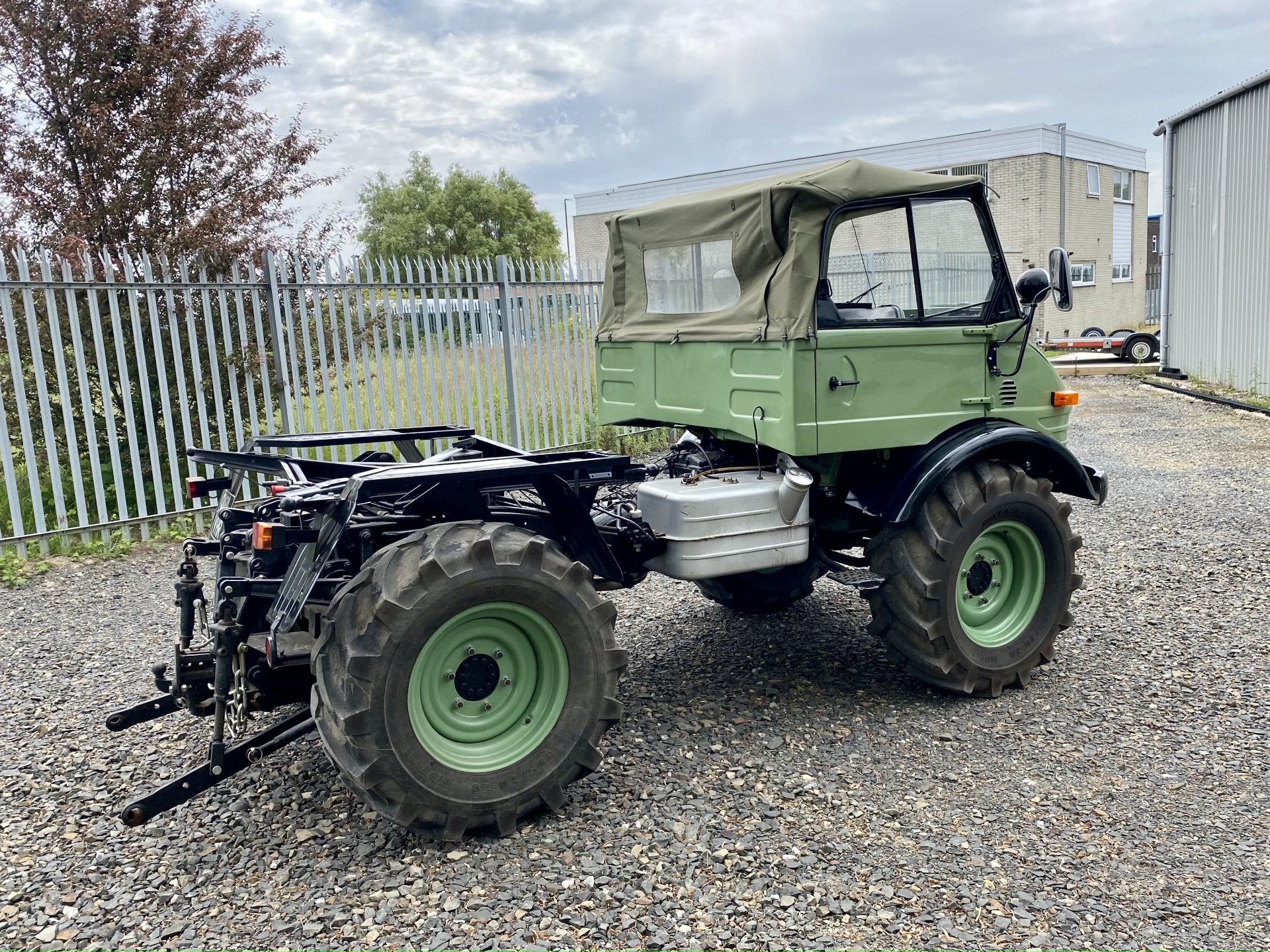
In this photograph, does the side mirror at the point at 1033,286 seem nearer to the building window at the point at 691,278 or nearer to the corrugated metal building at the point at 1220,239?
the building window at the point at 691,278

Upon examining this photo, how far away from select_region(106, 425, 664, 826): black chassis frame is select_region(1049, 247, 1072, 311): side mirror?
7.07ft

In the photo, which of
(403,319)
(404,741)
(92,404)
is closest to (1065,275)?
(404,741)

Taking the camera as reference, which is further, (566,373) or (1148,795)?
(566,373)

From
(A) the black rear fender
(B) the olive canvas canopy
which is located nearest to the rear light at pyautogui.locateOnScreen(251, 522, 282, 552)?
(B) the olive canvas canopy

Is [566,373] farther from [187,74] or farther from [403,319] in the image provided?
[187,74]

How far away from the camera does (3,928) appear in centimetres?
309

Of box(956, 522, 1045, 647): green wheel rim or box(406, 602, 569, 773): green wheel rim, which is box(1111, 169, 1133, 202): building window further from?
box(406, 602, 569, 773): green wheel rim

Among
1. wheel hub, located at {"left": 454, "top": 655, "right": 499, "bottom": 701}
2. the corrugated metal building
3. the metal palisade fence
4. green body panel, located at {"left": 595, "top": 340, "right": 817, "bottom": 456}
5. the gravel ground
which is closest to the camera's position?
the gravel ground

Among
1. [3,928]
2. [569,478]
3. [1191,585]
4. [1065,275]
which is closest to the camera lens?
[3,928]

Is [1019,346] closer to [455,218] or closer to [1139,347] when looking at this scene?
[1139,347]

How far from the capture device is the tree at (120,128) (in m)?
9.78

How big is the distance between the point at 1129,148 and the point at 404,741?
43.9m

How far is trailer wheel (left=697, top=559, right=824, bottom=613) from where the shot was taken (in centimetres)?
564

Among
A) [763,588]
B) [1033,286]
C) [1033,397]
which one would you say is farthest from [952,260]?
[763,588]
